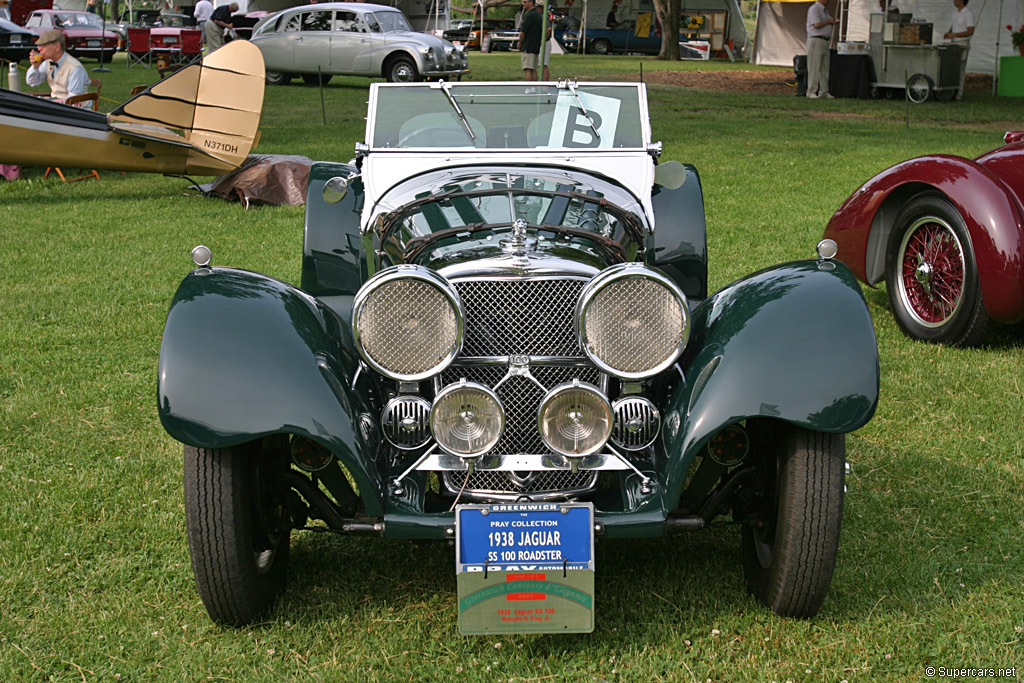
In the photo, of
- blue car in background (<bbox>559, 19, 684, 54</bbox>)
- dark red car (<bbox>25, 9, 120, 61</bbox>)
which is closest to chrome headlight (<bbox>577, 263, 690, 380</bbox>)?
dark red car (<bbox>25, 9, 120, 61</bbox>)

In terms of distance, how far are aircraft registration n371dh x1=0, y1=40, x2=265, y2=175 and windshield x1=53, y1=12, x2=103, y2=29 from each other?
2429 centimetres

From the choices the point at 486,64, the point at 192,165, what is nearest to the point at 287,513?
the point at 192,165

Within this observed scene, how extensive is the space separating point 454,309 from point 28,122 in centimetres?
884

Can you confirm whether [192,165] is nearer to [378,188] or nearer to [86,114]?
[86,114]

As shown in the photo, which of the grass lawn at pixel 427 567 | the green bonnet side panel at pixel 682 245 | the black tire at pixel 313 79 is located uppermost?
the black tire at pixel 313 79

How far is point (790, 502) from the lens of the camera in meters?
3.00

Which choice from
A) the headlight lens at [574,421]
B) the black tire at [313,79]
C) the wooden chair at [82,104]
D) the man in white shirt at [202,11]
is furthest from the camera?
the man in white shirt at [202,11]

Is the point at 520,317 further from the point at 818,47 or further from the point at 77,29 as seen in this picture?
the point at 77,29

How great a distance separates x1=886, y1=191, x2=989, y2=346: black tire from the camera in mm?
5848

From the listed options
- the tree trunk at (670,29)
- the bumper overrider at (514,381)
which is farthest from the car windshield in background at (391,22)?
the bumper overrider at (514,381)

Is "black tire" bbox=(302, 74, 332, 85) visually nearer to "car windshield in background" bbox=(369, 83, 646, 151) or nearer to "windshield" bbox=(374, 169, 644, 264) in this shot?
"car windshield in background" bbox=(369, 83, 646, 151)

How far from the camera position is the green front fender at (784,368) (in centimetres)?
292

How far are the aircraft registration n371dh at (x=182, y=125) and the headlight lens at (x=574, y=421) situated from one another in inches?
336

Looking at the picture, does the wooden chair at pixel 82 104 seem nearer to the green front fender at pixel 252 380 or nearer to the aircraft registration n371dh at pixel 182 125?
the aircraft registration n371dh at pixel 182 125
